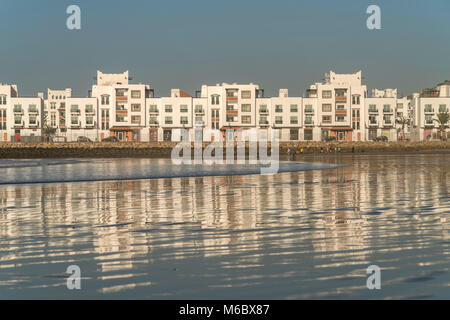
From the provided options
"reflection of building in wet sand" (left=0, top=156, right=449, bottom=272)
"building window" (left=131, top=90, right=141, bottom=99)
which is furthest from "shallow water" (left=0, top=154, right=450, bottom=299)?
"building window" (left=131, top=90, right=141, bottom=99)

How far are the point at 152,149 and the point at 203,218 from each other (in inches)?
3609

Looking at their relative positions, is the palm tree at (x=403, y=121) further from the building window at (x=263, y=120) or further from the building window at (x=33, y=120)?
the building window at (x=33, y=120)

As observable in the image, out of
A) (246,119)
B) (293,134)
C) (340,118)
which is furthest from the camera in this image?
(340,118)

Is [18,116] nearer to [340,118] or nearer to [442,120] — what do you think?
[340,118]

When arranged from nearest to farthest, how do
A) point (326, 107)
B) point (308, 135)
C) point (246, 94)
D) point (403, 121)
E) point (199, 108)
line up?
1. point (308, 135)
2. point (199, 108)
3. point (246, 94)
4. point (326, 107)
5. point (403, 121)

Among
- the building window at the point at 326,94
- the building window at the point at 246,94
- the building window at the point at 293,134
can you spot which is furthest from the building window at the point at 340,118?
the building window at the point at 246,94

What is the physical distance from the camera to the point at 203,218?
16141 millimetres

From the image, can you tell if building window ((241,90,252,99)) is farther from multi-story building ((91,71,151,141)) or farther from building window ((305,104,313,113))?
multi-story building ((91,71,151,141))

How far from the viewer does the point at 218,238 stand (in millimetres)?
12672

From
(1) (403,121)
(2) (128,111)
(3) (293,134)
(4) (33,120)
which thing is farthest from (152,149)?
(1) (403,121)

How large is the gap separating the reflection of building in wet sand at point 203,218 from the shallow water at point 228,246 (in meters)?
0.03

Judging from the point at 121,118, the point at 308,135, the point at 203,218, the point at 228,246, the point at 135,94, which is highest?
the point at 135,94

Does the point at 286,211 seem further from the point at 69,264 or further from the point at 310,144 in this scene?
the point at 310,144

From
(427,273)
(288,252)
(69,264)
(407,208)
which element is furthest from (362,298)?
(407,208)
